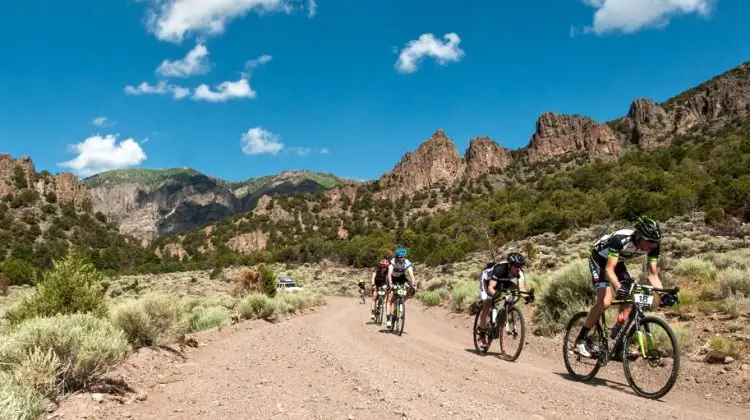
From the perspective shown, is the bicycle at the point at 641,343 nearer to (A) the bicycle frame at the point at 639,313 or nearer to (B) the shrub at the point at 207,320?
(A) the bicycle frame at the point at 639,313

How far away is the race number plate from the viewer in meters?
5.68

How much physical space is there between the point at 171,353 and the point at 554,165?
115 meters

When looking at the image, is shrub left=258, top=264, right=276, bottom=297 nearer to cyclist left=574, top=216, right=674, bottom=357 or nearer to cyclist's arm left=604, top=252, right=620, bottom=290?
cyclist left=574, top=216, right=674, bottom=357

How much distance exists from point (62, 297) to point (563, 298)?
1103 centimetres

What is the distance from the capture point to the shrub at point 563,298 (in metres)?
11.1

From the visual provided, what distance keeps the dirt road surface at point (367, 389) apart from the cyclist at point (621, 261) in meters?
1.07

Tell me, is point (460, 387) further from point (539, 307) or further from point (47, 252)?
point (47, 252)

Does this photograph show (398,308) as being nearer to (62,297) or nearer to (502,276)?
(502,276)

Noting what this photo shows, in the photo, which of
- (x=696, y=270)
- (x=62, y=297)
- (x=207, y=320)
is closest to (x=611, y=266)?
(x=62, y=297)

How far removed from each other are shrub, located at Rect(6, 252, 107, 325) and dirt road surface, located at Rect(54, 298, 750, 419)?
2.32 metres

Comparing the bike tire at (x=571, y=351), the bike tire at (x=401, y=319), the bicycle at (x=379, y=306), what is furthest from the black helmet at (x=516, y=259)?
the bicycle at (x=379, y=306)

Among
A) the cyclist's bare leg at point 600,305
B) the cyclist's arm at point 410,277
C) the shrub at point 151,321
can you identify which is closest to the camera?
the cyclist's bare leg at point 600,305

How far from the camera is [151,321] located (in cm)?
960

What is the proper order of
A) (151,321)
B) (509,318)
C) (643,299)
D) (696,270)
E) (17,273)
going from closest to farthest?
(643,299) → (509,318) → (151,321) → (696,270) → (17,273)
